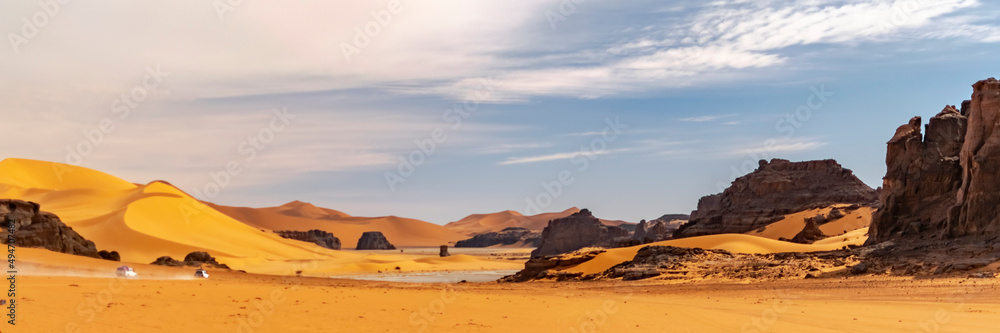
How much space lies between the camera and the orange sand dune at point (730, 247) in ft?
151

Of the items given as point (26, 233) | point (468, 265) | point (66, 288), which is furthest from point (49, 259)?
point (468, 265)

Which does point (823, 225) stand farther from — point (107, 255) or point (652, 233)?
point (107, 255)

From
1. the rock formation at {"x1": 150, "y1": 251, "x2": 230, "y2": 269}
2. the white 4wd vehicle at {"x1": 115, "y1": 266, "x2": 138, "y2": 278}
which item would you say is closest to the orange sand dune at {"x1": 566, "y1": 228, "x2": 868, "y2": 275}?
the rock formation at {"x1": 150, "y1": 251, "x2": 230, "y2": 269}

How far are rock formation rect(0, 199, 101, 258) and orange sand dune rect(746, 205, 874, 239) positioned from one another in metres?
53.7

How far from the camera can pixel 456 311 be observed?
18.7 metres

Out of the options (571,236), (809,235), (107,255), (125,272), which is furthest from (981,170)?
(571,236)

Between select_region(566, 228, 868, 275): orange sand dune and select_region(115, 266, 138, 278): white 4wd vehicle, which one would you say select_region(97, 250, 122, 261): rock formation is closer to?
select_region(115, 266, 138, 278): white 4wd vehicle

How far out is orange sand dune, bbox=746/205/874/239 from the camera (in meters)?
63.7

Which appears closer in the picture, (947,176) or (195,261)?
(947,176)

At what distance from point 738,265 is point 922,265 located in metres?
8.96

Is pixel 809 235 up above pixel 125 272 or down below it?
below

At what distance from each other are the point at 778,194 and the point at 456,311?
2544 inches

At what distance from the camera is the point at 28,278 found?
2255 centimetres

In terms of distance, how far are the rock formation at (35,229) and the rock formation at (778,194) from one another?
49.3 meters
